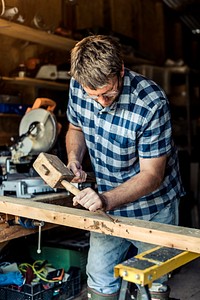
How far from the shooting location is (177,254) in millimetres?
1519

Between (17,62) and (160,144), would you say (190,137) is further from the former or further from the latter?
(160,144)

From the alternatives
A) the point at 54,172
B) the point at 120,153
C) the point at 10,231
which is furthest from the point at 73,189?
the point at 10,231

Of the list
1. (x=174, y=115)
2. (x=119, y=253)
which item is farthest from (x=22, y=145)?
(x=174, y=115)

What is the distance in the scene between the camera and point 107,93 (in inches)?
76.9

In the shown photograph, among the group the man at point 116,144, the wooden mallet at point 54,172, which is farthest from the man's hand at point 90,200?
the wooden mallet at point 54,172

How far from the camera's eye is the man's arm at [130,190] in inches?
67.8

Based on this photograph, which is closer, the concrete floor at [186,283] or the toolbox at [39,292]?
the toolbox at [39,292]

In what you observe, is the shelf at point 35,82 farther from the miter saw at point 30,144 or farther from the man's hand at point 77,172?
the man's hand at point 77,172

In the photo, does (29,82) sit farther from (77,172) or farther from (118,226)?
(118,226)

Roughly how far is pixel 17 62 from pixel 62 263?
5.38ft

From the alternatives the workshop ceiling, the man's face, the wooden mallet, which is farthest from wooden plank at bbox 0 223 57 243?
the workshop ceiling

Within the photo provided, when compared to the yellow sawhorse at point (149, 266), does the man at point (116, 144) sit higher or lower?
higher

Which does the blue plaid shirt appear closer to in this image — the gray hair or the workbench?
the gray hair

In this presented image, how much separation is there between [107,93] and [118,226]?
55 cm
